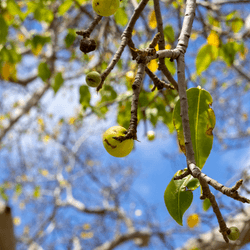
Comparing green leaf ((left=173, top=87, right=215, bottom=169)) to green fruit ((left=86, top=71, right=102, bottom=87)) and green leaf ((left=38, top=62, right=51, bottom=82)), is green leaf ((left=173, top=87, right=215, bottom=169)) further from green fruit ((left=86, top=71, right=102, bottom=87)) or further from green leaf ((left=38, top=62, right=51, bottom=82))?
green leaf ((left=38, top=62, right=51, bottom=82))

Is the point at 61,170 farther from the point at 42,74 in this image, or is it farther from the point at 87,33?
the point at 87,33

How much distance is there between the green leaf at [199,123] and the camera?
0.85 m

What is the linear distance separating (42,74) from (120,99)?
0.87 metres

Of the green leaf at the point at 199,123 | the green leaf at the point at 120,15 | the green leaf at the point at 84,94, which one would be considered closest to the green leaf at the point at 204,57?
the green leaf at the point at 120,15

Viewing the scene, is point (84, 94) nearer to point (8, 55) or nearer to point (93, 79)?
point (8, 55)

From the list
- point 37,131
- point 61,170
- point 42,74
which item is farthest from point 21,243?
point 42,74

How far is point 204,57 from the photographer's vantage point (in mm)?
2018

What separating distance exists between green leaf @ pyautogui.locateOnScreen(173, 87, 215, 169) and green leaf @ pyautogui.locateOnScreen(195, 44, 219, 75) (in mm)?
1162

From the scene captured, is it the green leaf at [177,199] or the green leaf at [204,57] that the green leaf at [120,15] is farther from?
the green leaf at [177,199]

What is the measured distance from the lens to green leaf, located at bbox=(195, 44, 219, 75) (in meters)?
1.99

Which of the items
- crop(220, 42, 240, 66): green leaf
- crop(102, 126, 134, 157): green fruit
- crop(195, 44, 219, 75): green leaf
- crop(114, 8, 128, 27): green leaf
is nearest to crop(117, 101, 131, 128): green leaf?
crop(195, 44, 219, 75): green leaf

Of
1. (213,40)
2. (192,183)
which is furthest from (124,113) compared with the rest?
(192,183)

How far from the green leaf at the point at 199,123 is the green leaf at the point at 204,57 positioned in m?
1.16

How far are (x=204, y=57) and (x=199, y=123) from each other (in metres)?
1.32
